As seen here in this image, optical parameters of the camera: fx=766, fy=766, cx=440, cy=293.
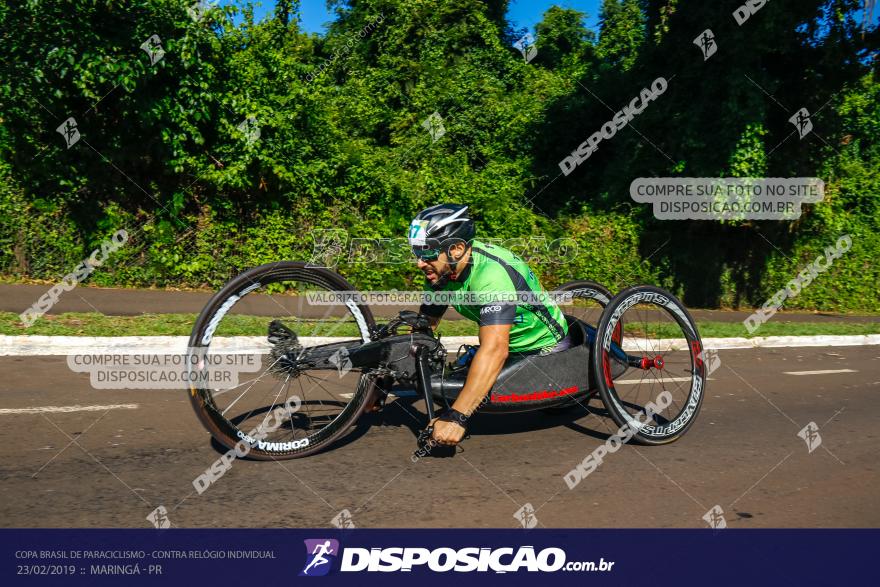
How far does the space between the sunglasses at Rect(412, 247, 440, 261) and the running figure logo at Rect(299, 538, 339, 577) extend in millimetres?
1693

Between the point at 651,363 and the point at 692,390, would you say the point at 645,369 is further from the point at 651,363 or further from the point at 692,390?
the point at 692,390

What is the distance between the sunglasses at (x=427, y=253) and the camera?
444 cm

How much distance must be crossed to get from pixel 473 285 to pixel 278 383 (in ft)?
6.96

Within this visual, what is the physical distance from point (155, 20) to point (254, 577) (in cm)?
1043

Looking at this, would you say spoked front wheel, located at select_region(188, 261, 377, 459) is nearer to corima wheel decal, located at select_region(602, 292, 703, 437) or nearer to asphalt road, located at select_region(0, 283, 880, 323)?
corima wheel decal, located at select_region(602, 292, 703, 437)

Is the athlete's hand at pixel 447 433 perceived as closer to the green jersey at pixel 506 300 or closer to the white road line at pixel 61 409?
the green jersey at pixel 506 300

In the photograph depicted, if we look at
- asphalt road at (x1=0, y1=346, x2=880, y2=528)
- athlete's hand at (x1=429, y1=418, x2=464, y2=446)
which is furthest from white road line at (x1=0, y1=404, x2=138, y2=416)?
athlete's hand at (x1=429, y1=418, x2=464, y2=446)

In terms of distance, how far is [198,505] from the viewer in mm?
3816

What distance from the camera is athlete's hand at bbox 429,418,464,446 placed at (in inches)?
169

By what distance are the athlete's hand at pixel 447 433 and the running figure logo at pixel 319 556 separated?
0.97 m

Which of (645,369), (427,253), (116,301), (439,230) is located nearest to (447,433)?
(427,253)

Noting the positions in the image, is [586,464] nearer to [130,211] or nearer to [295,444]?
[295,444]

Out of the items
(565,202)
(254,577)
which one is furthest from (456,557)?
(565,202)

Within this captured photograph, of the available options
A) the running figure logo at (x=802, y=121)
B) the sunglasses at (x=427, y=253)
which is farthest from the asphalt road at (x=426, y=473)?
the running figure logo at (x=802, y=121)
